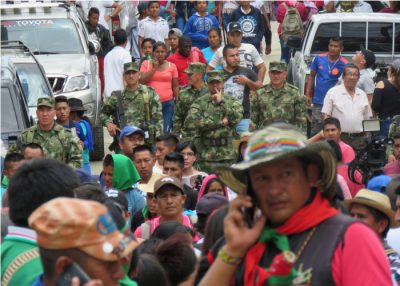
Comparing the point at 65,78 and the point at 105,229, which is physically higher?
the point at 105,229

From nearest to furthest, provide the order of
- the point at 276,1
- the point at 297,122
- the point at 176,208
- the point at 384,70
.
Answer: the point at 176,208 < the point at 297,122 < the point at 384,70 < the point at 276,1

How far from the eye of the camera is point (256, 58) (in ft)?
56.4

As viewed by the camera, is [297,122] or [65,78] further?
[65,78]

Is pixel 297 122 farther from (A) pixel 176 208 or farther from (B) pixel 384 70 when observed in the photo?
(A) pixel 176 208

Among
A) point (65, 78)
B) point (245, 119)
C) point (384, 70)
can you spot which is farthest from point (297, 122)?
point (65, 78)

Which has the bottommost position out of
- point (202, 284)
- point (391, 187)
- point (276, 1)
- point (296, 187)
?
point (276, 1)

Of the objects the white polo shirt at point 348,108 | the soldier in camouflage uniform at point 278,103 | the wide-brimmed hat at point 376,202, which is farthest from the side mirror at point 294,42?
the wide-brimmed hat at point 376,202

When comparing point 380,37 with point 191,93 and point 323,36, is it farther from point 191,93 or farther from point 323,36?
point 191,93

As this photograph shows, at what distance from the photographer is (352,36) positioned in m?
18.1

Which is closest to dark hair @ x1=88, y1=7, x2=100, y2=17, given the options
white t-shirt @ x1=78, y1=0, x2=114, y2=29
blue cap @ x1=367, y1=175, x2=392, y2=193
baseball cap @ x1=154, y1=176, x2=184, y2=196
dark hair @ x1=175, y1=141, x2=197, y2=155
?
white t-shirt @ x1=78, y1=0, x2=114, y2=29

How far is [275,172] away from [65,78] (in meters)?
12.9

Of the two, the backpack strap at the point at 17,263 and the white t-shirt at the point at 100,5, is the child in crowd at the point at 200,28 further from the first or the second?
the backpack strap at the point at 17,263

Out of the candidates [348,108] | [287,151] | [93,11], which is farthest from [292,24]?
[287,151]

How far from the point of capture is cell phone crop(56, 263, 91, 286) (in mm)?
3777
